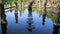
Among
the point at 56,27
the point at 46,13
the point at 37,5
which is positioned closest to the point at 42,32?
the point at 56,27

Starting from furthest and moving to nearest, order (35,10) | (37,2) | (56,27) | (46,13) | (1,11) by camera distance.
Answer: (35,10), (37,2), (46,13), (1,11), (56,27)

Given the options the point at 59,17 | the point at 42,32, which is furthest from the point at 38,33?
the point at 59,17

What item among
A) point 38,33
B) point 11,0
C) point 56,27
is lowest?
point 38,33

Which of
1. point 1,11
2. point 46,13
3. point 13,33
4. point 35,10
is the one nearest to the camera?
point 1,11

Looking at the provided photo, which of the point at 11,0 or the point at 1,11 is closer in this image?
the point at 1,11

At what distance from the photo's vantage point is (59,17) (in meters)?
6.44

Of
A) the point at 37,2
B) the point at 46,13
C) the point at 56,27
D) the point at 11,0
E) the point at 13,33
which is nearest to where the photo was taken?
the point at 56,27

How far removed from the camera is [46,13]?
13.9m

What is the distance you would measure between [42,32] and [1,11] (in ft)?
13.1

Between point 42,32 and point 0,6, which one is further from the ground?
point 0,6

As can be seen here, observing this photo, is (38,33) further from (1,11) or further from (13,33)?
(1,11)

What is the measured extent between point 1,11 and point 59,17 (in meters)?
2.54

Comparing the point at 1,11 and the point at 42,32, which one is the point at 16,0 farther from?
the point at 1,11

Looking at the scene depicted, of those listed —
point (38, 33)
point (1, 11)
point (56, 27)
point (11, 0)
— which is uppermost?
point (11, 0)
